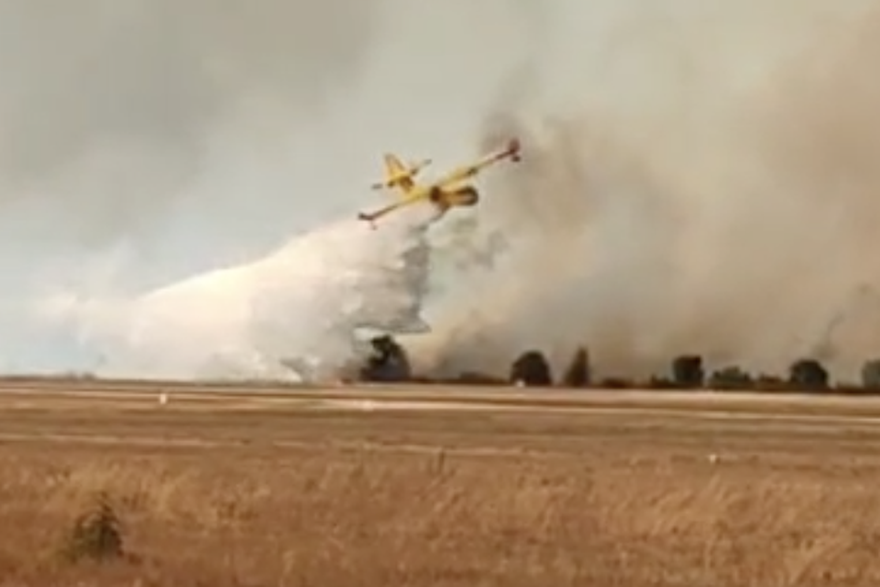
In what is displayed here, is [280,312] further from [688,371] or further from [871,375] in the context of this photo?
[871,375]

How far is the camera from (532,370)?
309 inches

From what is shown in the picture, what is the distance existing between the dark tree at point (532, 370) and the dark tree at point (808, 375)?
79 cm

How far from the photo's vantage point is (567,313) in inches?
309

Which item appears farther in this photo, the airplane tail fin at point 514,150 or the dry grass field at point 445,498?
the airplane tail fin at point 514,150

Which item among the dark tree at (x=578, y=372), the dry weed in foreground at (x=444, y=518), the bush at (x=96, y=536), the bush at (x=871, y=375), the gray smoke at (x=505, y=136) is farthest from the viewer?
the dark tree at (x=578, y=372)

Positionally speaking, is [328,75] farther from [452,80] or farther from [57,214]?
[57,214]

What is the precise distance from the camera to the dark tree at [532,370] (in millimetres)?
7793

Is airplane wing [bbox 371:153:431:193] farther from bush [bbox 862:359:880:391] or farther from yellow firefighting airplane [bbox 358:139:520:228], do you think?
bush [bbox 862:359:880:391]

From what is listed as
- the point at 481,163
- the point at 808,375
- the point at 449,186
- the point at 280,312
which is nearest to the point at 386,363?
the point at 280,312

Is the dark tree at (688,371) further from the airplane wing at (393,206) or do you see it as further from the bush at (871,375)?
the airplane wing at (393,206)

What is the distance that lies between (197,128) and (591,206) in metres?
1.42

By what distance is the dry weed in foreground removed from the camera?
273 inches

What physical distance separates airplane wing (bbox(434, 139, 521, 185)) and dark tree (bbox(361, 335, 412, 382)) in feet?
1.89

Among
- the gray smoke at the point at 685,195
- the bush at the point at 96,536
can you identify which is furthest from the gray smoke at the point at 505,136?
the bush at the point at 96,536
